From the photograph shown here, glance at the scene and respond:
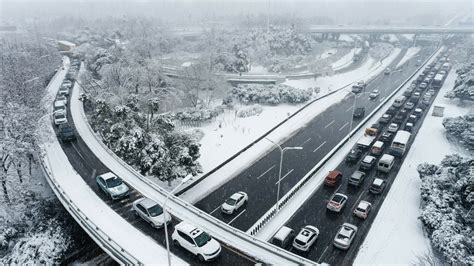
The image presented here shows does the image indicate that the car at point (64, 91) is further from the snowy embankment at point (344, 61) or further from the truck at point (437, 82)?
the truck at point (437, 82)

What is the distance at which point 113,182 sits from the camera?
101 feet

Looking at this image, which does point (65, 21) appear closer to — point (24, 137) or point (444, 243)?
point (24, 137)

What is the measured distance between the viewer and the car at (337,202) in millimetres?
32469

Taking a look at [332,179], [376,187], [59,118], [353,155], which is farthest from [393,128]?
[59,118]

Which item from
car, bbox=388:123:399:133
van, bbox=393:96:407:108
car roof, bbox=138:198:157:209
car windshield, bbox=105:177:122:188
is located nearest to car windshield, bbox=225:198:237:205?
car roof, bbox=138:198:157:209

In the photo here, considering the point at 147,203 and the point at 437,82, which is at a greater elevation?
the point at 147,203

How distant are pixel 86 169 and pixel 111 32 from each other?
9473 cm

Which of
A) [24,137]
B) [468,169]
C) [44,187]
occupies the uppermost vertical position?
[24,137]

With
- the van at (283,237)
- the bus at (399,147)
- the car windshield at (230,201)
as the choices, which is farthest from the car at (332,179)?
the bus at (399,147)

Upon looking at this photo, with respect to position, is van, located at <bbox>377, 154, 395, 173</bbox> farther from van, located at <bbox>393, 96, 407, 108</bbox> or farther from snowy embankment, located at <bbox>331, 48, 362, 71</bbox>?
snowy embankment, located at <bbox>331, 48, 362, 71</bbox>

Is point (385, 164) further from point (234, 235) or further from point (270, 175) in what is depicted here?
point (234, 235)

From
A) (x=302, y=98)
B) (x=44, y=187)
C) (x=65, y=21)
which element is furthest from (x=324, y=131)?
(x=65, y=21)

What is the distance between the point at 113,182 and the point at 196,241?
1217 centimetres

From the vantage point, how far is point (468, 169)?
115ft
